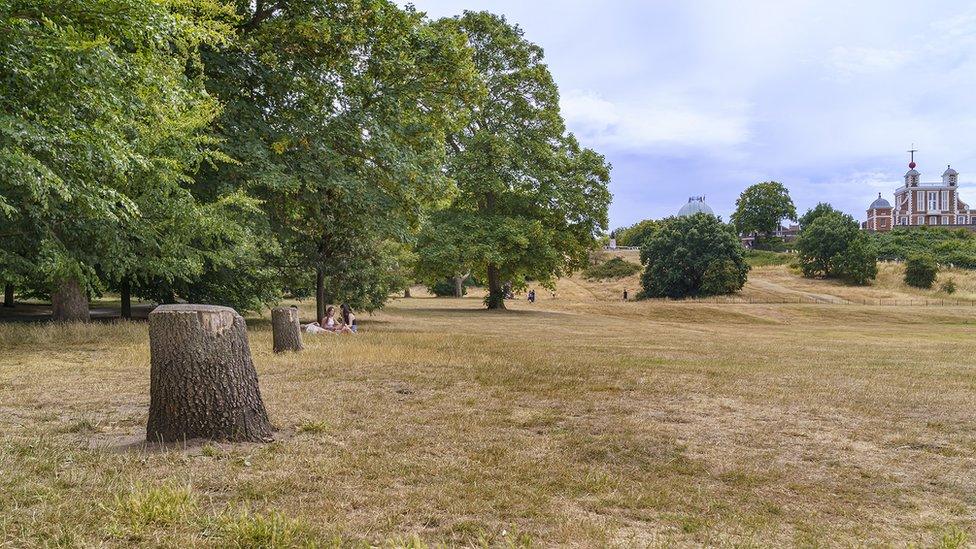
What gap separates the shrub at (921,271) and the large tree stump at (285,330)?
219 feet

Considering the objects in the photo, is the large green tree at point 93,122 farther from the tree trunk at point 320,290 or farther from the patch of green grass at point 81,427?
the tree trunk at point 320,290

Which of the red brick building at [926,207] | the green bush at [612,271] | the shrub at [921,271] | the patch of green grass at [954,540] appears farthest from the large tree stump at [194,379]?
the red brick building at [926,207]

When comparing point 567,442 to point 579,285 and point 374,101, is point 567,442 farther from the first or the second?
point 579,285

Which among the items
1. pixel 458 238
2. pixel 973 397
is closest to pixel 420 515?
pixel 973 397

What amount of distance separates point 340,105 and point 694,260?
4818 centimetres

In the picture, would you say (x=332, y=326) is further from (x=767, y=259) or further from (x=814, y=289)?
(x=767, y=259)

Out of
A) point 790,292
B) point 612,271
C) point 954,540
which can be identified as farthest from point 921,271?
point 954,540

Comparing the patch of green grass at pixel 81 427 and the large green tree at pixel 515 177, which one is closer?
the patch of green grass at pixel 81 427

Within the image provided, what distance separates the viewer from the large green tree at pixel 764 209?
111 meters

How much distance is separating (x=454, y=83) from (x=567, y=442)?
14.2 m

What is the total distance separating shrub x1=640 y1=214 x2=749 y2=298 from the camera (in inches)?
2237

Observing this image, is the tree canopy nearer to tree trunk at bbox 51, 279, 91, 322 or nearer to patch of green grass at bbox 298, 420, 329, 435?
tree trunk at bbox 51, 279, 91, 322

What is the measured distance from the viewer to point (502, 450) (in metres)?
5.63

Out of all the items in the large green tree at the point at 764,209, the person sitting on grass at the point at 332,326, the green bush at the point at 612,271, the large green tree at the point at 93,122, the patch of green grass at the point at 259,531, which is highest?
the large green tree at the point at 764,209
